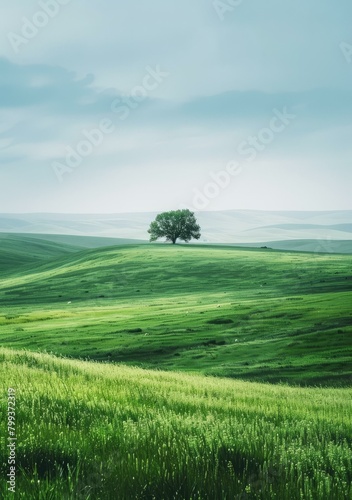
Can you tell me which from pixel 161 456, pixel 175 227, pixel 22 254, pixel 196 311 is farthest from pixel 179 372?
pixel 22 254

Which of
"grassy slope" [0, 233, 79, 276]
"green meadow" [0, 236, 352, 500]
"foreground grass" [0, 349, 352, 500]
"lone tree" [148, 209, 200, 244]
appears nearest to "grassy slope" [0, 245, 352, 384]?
"green meadow" [0, 236, 352, 500]

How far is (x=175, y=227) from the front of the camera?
14900cm

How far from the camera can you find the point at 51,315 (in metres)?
75.4

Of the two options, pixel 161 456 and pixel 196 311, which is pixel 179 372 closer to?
pixel 161 456

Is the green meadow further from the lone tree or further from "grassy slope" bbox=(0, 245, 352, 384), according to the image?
the lone tree

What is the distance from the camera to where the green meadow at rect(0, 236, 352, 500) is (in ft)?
14.0

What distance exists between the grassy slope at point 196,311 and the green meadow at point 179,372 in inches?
10.2

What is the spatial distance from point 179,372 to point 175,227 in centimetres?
11831

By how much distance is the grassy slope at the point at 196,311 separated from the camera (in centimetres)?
4559

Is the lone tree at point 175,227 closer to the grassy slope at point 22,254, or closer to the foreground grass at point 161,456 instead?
the grassy slope at point 22,254

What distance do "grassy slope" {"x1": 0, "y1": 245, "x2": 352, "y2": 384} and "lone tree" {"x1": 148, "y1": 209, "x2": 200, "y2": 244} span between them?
63.7 feet

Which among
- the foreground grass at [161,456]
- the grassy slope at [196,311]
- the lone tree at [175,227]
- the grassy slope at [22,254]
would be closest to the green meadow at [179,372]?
the foreground grass at [161,456]

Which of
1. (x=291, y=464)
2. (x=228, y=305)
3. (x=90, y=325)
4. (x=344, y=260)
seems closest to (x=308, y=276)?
(x=344, y=260)

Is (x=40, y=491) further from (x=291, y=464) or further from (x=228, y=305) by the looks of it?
(x=228, y=305)
